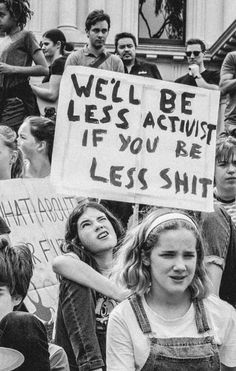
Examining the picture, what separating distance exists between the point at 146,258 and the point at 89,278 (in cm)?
104

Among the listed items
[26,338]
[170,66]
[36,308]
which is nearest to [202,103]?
[36,308]

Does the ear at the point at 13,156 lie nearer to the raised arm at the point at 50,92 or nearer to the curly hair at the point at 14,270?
the curly hair at the point at 14,270

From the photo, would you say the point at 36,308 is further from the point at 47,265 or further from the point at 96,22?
the point at 96,22

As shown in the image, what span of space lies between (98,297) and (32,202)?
150 centimetres

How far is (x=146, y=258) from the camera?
14.9 feet

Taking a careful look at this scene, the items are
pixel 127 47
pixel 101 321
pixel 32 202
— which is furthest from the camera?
pixel 127 47

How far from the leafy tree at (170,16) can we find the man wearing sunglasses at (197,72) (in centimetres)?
915

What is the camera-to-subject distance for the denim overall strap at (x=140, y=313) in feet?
14.2

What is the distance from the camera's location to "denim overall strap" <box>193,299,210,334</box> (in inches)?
173

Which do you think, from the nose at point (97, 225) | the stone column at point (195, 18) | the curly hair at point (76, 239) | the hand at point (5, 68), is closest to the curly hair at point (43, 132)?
the curly hair at point (76, 239)

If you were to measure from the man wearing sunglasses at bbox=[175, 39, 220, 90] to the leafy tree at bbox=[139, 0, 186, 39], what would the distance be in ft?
30.0

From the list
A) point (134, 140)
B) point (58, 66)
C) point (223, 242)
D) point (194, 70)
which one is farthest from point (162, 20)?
point (223, 242)

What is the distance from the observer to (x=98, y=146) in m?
5.60

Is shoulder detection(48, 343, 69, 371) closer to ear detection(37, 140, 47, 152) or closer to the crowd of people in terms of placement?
the crowd of people
